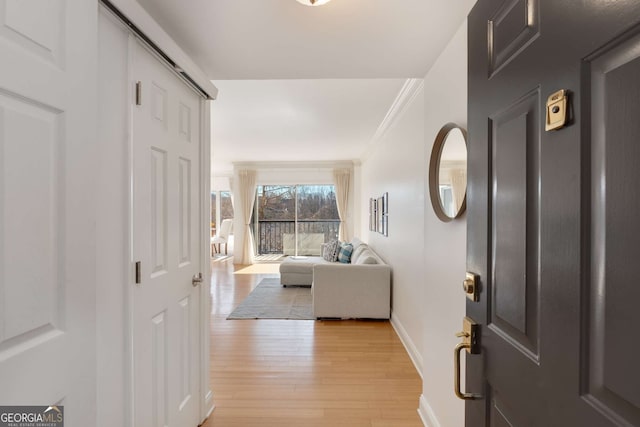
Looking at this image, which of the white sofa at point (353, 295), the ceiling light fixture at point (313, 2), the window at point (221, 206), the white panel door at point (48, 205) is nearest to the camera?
the white panel door at point (48, 205)

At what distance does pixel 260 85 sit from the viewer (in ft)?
9.52

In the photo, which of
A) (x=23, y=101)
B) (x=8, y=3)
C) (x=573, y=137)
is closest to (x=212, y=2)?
(x=8, y=3)

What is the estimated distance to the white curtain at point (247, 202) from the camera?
754 cm

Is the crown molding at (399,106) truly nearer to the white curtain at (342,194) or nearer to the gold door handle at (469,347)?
the gold door handle at (469,347)

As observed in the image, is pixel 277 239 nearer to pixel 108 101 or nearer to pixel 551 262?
pixel 108 101

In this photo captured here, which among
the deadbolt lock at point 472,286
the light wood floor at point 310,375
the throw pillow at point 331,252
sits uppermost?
the deadbolt lock at point 472,286

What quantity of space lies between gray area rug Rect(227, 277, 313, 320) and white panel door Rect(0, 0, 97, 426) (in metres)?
3.09

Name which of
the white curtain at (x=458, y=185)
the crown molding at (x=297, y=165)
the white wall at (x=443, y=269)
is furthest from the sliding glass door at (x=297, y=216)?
the white curtain at (x=458, y=185)

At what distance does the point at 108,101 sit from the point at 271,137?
3951mm

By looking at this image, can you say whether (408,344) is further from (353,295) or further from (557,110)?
(557,110)

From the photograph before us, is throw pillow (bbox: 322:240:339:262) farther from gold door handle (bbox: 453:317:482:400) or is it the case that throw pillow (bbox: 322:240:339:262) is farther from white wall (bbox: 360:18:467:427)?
gold door handle (bbox: 453:317:482:400)

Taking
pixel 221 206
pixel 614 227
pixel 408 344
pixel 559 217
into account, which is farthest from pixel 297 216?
pixel 614 227

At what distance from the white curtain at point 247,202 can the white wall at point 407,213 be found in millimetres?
4091

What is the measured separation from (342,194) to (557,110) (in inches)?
272
